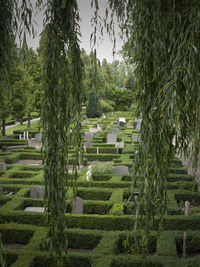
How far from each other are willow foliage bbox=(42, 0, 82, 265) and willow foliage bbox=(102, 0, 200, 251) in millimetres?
602

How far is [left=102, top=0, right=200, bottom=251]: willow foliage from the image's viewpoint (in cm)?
247

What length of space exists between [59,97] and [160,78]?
98 centimetres

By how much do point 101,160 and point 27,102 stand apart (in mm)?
11001

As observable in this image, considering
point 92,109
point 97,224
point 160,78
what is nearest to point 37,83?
point 92,109

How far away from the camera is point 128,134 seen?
21.9 m

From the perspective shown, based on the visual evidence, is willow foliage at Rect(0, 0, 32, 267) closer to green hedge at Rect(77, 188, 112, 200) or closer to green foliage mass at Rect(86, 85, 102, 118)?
green hedge at Rect(77, 188, 112, 200)

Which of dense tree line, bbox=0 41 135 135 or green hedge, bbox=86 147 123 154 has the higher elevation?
dense tree line, bbox=0 41 135 135

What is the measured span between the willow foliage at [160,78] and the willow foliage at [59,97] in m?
0.60

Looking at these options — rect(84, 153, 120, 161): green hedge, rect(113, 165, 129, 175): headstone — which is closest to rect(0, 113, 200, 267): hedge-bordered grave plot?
rect(113, 165, 129, 175): headstone

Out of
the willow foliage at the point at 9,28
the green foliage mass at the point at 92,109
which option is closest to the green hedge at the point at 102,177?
the willow foliage at the point at 9,28

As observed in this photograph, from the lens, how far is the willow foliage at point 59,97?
281cm

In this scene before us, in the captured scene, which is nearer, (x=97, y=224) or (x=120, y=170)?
(x=97, y=224)

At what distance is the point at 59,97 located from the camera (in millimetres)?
2854

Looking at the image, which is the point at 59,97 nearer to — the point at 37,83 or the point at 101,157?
the point at 101,157
